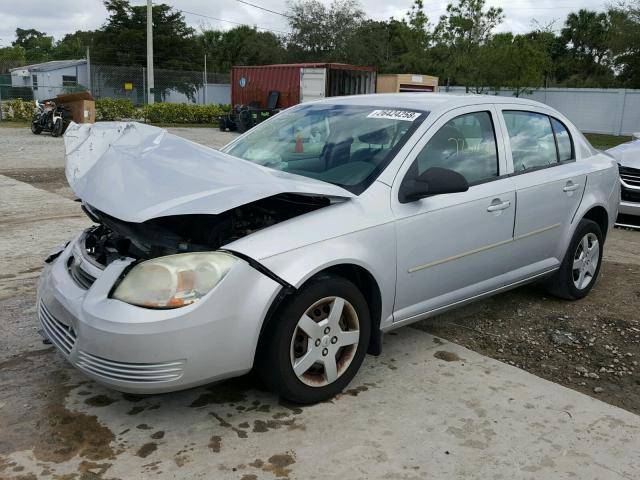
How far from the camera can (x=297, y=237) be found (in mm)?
3080

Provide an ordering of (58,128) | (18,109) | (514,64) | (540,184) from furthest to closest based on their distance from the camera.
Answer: (514,64), (18,109), (58,128), (540,184)

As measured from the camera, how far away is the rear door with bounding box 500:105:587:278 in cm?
435

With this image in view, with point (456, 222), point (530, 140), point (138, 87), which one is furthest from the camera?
point (138, 87)

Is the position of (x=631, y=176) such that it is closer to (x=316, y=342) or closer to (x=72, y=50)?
(x=316, y=342)

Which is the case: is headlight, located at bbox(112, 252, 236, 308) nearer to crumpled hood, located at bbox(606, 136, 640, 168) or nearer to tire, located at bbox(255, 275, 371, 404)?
tire, located at bbox(255, 275, 371, 404)

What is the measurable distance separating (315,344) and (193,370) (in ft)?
2.15

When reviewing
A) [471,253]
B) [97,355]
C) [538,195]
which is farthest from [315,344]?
[538,195]

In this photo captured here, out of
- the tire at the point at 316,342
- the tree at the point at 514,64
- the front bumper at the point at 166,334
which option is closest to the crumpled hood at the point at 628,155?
the tire at the point at 316,342

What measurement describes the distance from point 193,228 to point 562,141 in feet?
10.4

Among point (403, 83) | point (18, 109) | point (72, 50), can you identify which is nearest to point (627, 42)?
point (403, 83)

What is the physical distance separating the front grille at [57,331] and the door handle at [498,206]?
2.59 m

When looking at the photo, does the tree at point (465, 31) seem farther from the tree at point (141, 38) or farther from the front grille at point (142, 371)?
the front grille at point (142, 371)

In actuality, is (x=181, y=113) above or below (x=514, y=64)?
below

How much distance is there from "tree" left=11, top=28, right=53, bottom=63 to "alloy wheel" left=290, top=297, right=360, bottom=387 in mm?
83969
